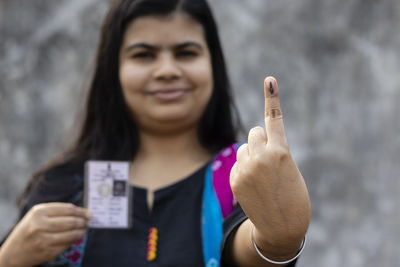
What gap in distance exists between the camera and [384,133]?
2.17 meters

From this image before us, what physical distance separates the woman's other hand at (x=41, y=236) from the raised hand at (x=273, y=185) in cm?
52

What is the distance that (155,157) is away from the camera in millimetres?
1353

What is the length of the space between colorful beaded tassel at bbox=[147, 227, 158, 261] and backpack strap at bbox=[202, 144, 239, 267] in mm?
133

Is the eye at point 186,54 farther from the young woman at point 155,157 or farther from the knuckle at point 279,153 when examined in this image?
the knuckle at point 279,153

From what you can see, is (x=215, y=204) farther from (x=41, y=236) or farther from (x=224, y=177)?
(x=41, y=236)

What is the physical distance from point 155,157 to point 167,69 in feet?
0.91

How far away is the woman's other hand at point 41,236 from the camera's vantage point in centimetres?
110

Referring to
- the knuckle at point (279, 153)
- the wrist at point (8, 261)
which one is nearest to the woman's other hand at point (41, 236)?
the wrist at point (8, 261)

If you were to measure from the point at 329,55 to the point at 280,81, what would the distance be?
0.27m

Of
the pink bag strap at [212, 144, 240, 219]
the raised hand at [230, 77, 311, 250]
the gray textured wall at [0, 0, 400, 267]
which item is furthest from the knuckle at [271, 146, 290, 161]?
the gray textured wall at [0, 0, 400, 267]

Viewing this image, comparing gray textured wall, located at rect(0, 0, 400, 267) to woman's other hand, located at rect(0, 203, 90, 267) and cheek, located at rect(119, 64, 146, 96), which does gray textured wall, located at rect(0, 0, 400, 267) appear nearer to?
cheek, located at rect(119, 64, 146, 96)

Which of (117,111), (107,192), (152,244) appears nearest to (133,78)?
(117,111)

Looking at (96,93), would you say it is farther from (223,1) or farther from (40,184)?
(223,1)

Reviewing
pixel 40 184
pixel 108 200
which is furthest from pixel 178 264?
pixel 40 184
